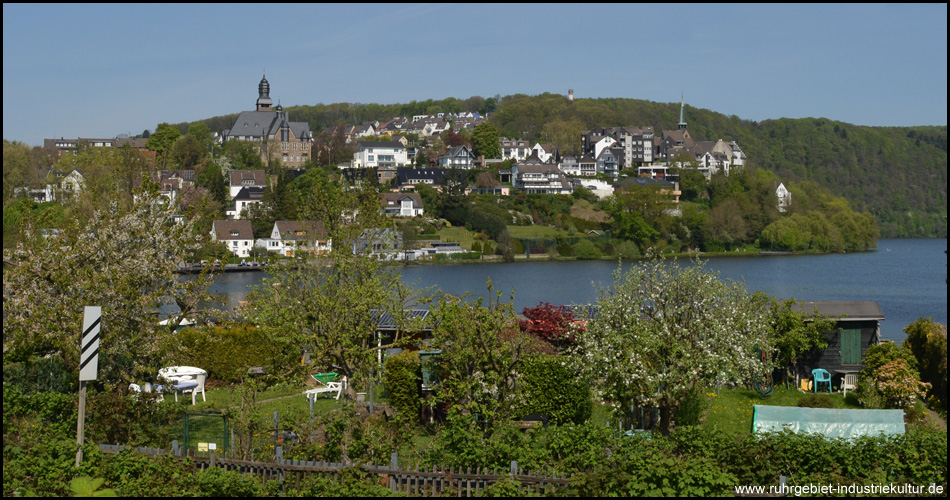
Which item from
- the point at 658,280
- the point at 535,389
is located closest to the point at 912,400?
the point at 658,280

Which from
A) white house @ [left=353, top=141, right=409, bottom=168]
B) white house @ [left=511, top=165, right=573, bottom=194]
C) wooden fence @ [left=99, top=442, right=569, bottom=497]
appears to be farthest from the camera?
white house @ [left=353, top=141, right=409, bottom=168]

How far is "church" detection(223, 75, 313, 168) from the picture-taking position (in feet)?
467

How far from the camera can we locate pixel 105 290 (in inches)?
537

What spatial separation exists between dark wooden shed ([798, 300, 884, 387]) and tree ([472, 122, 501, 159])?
12273 cm

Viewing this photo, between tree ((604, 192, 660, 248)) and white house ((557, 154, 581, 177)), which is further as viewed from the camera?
white house ((557, 154, 581, 177))

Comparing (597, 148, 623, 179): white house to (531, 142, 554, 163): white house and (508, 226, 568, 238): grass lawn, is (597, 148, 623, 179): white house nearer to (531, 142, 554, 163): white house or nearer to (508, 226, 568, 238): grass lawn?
(531, 142, 554, 163): white house

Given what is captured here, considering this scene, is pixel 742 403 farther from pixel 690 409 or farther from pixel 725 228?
pixel 725 228

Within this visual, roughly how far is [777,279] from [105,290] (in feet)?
213

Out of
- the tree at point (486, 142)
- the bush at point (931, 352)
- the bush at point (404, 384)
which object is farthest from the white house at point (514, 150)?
the bush at point (404, 384)

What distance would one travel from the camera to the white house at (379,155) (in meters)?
141

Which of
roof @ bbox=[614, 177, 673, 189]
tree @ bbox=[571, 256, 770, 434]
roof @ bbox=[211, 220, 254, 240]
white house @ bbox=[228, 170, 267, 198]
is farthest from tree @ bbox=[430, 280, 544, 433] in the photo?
roof @ bbox=[614, 177, 673, 189]

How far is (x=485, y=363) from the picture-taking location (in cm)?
1407

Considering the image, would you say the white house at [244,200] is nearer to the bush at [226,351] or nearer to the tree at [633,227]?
the tree at [633,227]

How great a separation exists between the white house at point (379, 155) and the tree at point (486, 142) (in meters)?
12.1
